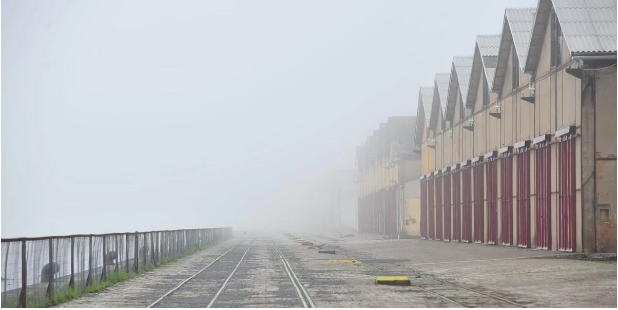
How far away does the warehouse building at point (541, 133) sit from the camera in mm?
39094

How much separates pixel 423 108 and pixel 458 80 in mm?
16368

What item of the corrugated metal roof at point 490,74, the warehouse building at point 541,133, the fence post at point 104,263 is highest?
the corrugated metal roof at point 490,74

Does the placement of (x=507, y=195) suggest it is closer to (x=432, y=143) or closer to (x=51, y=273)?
(x=432, y=143)

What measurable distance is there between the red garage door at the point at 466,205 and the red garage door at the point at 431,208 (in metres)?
12.5

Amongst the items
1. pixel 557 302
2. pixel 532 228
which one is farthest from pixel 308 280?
pixel 532 228

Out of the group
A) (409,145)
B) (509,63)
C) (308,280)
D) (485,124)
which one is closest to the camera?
(308,280)

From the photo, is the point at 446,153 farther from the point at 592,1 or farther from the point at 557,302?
the point at 557,302

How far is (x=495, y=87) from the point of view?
55.0 metres

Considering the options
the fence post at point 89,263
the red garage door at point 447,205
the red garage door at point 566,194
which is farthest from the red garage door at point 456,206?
the fence post at point 89,263

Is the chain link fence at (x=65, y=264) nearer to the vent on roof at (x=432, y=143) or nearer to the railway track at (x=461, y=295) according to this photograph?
the railway track at (x=461, y=295)

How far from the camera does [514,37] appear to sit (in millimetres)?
51406

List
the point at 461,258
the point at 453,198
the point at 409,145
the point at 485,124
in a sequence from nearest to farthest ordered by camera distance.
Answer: the point at 461,258
the point at 485,124
the point at 453,198
the point at 409,145

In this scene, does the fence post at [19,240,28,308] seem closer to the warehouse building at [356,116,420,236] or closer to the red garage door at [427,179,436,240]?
the red garage door at [427,179,436,240]

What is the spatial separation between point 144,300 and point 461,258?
22387 millimetres
